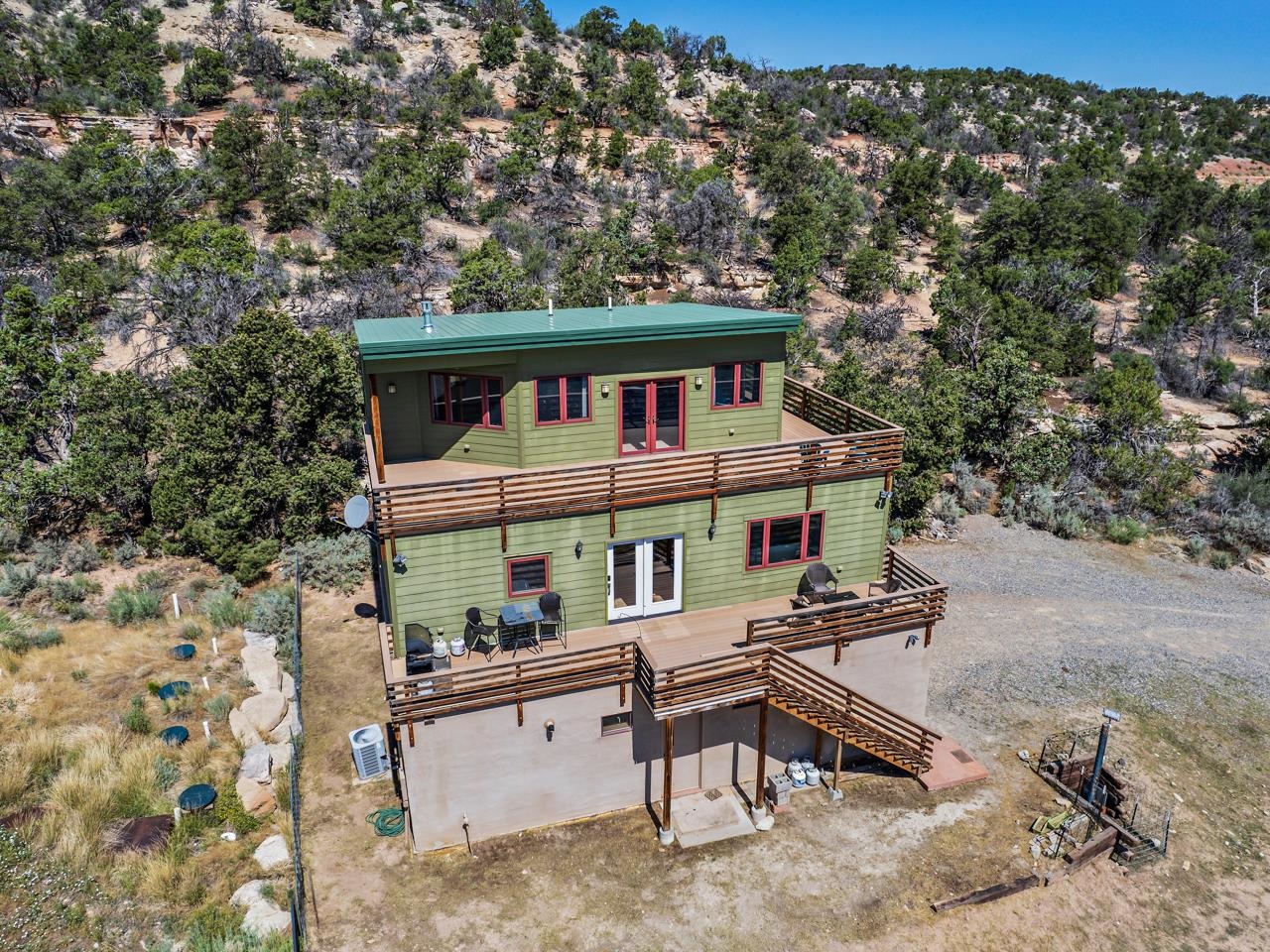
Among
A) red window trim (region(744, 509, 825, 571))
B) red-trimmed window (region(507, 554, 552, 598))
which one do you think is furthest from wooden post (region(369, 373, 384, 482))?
red window trim (region(744, 509, 825, 571))

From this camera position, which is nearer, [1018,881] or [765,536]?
[1018,881]

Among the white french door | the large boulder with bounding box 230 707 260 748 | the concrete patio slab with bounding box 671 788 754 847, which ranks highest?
the white french door

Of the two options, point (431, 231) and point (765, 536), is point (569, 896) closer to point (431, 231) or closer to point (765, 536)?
point (765, 536)

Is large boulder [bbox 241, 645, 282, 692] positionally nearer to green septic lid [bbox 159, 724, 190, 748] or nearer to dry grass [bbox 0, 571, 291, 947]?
dry grass [bbox 0, 571, 291, 947]

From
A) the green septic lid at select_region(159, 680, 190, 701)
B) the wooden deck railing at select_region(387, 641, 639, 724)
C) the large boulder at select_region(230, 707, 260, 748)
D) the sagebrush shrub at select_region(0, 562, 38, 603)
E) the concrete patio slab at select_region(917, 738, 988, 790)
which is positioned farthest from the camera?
the sagebrush shrub at select_region(0, 562, 38, 603)

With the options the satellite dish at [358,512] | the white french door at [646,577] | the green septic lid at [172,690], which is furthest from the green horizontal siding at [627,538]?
the green septic lid at [172,690]

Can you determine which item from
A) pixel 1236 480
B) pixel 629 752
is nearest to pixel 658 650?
pixel 629 752

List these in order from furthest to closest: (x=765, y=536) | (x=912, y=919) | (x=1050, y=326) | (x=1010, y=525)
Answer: (x=1050, y=326)
(x=1010, y=525)
(x=765, y=536)
(x=912, y=919)
